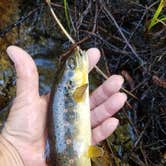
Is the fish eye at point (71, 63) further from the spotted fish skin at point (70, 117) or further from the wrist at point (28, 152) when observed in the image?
the wrist at point (28, 152)

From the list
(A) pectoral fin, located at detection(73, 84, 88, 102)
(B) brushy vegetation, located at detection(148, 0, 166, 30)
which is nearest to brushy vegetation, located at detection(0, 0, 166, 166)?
(B) brushy vegetation, located at detection(148, 0, 166, 30)

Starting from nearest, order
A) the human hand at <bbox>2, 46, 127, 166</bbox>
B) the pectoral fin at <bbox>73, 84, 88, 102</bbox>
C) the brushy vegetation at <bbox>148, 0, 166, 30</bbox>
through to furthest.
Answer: the pectoral fin at <bbox>73, 84, 88, 102</bbox> → the human hand at <bbox>2, 46, 127, 166</bbox> → the brushy vegetation at <bbox>148, 0, 166, 30</bbox>

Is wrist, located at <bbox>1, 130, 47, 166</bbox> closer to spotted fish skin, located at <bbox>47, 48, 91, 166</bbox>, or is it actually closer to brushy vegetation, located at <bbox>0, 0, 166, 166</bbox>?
spotted fish skin, located at <bbox>47, 48, 91, 166</bbox>

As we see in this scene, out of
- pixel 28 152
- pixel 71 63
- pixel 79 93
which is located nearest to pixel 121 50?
pixel 71 63

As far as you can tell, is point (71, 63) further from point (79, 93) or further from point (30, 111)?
point (30, 111)

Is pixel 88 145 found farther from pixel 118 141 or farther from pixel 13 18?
pixel 13 18

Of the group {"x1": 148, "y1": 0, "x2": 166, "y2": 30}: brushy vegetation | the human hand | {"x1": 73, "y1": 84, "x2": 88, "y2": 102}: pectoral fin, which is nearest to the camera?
{"x1": 73, "y1": 84, "x2": 88, "y2": 102}: pectoral fin
